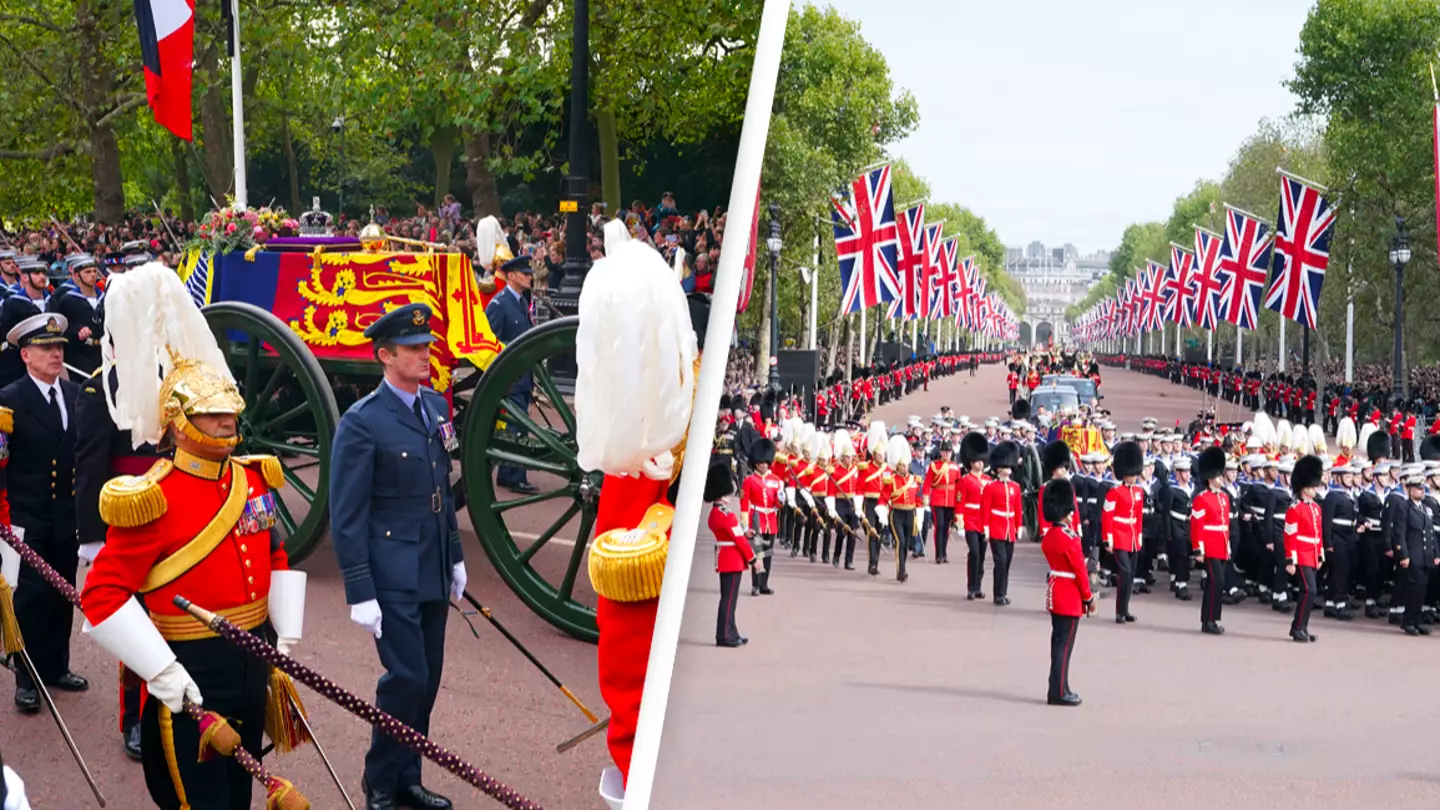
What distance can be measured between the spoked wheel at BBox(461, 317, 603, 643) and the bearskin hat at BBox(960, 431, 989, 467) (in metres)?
3.42

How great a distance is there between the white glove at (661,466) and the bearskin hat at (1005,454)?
8389 millimetres

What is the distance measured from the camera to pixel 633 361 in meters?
2.41

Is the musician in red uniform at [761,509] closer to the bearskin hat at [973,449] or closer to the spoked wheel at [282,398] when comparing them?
the spoked wheel at [282,398]

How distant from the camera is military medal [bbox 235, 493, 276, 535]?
4.21m

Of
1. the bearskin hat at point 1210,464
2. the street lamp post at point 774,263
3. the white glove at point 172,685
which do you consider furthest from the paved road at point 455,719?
the bearskin hat at point 1210,464

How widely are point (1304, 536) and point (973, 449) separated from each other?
2.63m

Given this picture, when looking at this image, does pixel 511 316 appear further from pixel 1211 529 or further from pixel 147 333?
pixel 1211 529

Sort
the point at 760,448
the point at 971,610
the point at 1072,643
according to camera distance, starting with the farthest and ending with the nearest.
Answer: the point at 760,448 → the point at 971,610 → the point at 1072,643

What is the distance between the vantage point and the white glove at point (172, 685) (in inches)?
152

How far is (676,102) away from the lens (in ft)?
14.4

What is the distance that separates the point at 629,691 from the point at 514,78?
7.74m

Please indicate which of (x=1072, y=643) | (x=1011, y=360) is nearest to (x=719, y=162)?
(x=1072, y=643)

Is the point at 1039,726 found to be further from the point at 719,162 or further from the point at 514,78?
the point at 514,78

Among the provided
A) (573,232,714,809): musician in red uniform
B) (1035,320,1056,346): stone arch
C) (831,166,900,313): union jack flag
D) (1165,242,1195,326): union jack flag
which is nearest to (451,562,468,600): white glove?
(831,166,900,313): union jack flag
